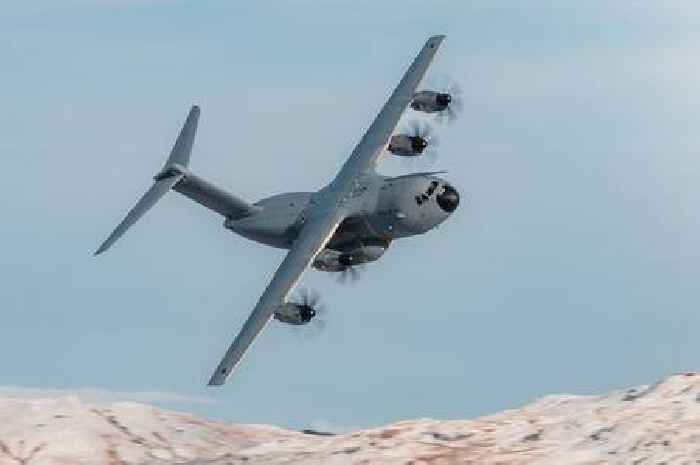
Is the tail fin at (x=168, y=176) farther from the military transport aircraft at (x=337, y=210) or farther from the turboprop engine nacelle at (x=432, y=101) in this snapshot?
the turboprop engine nacelle at (x=432, y=101)

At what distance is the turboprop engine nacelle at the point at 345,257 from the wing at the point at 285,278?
84 cm

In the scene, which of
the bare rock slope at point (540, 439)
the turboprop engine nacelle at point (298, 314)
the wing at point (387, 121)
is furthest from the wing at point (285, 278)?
the bare rock slope at point (540, 439)

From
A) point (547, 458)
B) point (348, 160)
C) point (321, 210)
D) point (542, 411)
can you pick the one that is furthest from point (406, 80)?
point (547, 458)

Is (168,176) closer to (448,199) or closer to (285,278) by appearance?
(285,278)

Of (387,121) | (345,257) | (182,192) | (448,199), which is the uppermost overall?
(387,121)

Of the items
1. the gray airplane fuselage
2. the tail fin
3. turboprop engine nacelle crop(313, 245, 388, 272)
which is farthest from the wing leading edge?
the tail fin

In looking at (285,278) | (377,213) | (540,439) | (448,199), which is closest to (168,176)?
(285,278)

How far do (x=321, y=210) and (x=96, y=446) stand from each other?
1552 centimetres

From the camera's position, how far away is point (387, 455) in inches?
2189

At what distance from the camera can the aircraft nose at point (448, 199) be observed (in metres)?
73.9

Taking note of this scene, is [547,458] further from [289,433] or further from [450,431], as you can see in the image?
[289,433]

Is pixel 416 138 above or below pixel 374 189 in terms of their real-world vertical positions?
above

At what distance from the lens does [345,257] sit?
253 feet

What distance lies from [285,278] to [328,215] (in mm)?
3908
